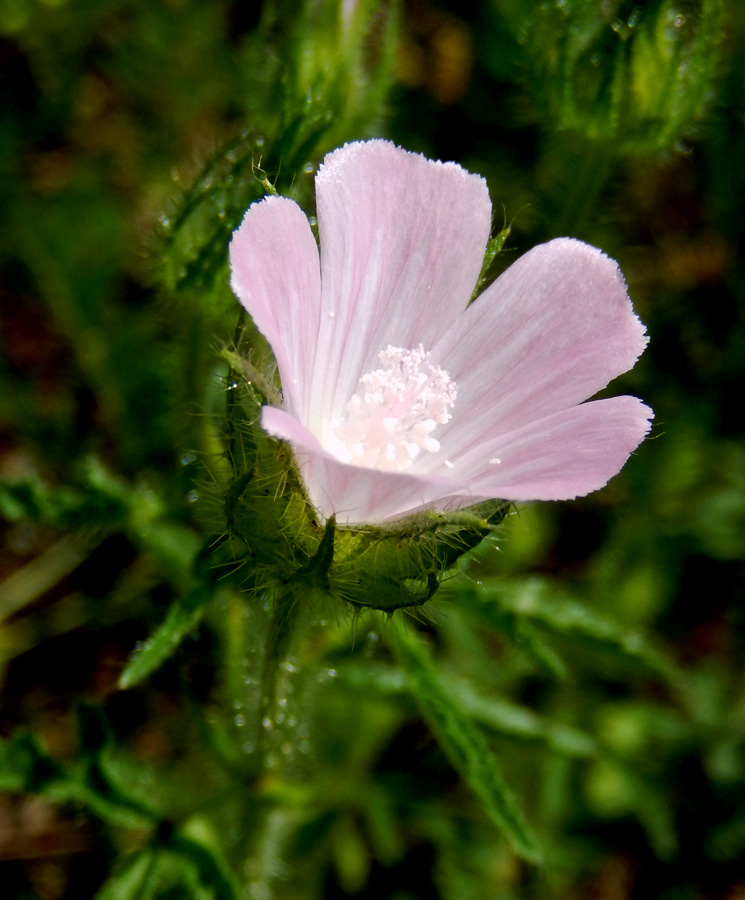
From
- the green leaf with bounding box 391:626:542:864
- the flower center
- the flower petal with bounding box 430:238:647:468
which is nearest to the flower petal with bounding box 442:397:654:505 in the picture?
the flower petal with bounding box 430:238:647:468

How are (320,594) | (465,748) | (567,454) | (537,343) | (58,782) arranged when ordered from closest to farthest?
1. (567,454)
2. (320,594)
3. (537,343)
4. (465,748)
5. (58,782)

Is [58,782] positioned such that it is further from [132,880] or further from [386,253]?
[386,253]

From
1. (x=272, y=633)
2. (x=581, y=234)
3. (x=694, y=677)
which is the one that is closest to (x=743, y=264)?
(x=581, y=234)

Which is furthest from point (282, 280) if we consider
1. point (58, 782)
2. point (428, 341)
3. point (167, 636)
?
point (58, 782)

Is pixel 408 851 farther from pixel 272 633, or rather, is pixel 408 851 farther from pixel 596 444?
pixel 596 444

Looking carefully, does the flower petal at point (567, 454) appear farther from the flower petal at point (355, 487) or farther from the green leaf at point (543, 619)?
the green leaf at point (543, 619)

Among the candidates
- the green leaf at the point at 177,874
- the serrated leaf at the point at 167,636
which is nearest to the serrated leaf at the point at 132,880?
the green leaf at the point at 177,874

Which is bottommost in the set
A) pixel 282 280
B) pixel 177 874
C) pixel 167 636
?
pixel 177 874

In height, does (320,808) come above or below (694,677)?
above
